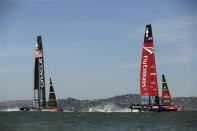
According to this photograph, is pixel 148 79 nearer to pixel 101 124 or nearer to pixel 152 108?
pixel 152 108

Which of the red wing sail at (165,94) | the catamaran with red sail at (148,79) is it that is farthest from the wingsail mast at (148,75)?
the red wing sail at (165,94)

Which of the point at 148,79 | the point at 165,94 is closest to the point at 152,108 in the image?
the point at 148,79

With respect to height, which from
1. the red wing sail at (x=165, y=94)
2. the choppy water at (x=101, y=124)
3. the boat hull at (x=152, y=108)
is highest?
the red wing sail at (x=165, y=94)

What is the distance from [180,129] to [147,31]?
59021mm

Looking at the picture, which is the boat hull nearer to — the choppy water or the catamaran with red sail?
the catamaran with red sail

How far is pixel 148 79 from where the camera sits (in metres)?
109

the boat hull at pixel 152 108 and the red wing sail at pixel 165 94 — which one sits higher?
the red wing sail at pixel 165 94

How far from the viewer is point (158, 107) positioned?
110 meters

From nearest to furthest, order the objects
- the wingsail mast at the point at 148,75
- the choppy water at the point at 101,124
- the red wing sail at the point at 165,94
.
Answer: the choppy water at the point at 101,124, the wingsail mast at the point at 148,75, the red wing sail at the point at 165,94

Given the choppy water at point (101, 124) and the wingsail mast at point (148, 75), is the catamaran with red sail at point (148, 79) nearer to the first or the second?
the wingsail mast at point (148, 75)

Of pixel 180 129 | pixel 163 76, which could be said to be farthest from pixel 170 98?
pixel 180 129

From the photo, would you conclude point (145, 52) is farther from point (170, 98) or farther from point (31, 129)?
point (31, 129)

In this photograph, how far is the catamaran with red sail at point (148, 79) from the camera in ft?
356

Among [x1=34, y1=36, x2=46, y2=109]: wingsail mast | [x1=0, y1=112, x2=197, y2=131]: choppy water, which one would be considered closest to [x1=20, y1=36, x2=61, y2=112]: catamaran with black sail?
[x1=34, y1=36, x2=46, y2=109]: wingsail mast
